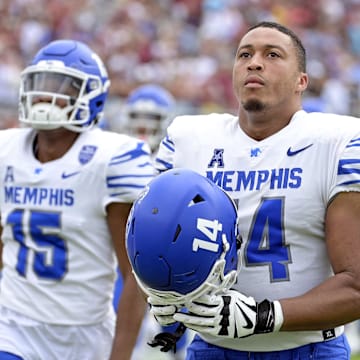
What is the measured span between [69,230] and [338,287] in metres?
1.34

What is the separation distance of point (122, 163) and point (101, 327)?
2.30 ft

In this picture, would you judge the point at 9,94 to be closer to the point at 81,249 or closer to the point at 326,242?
the point at 81,249

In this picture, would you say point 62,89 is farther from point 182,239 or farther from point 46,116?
point 182,239

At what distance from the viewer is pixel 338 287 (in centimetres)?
282

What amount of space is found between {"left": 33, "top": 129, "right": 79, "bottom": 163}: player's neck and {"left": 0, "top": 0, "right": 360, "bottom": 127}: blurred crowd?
5831 mm

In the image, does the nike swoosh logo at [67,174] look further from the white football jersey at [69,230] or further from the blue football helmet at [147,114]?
the blue football helmet at [147,114]

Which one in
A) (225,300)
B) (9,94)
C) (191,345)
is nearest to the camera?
(225,300)

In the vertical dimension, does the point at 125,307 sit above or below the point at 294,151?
below

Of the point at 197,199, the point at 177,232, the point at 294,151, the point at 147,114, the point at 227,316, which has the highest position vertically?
the point at 147,114

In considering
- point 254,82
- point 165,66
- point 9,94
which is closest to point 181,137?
point 254,82

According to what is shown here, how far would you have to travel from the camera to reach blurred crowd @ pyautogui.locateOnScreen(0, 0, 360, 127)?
36.4 ft

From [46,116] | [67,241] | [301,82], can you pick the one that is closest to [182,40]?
A: [46,116]

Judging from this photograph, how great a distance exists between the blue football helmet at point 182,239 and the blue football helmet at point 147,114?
16.1 feet

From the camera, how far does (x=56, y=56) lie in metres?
4.07
